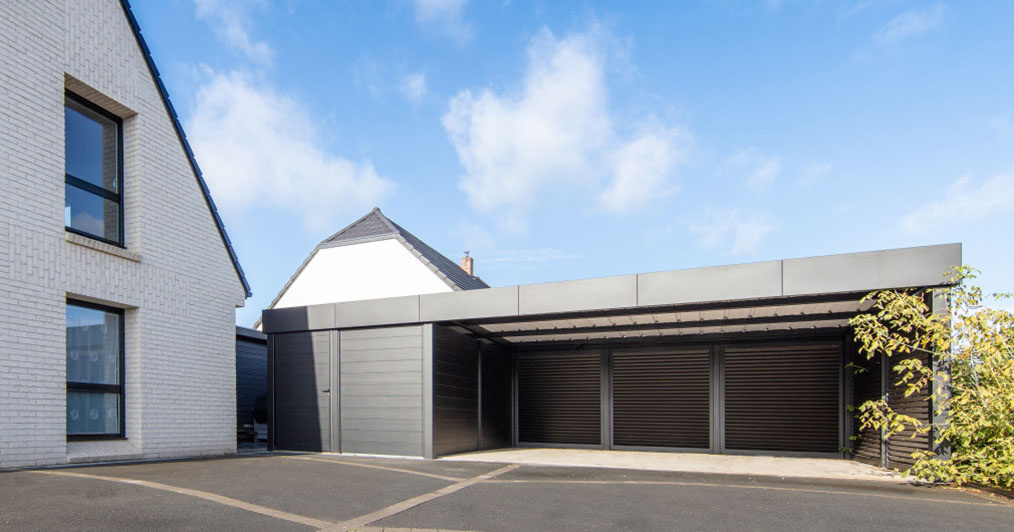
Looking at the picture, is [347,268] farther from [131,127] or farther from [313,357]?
[131,127]

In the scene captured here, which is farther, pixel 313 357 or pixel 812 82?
pixel 313 357

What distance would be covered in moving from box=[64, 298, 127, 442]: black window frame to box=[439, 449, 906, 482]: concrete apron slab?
16.0ft

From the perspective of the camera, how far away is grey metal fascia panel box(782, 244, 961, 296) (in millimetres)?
7852

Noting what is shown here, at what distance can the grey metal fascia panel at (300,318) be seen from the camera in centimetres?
1141

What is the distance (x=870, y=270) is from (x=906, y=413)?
2.18m

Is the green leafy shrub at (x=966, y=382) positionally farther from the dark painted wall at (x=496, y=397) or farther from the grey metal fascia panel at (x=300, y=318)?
the grey metal fascia panel at (x=300, y=318)

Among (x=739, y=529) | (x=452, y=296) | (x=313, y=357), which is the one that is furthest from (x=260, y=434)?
(x=739, y=529)

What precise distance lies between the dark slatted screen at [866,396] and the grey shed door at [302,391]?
9.19 metres

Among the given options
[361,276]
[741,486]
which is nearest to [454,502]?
[741,486]

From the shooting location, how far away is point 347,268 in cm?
1942

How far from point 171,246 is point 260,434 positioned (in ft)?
18.8

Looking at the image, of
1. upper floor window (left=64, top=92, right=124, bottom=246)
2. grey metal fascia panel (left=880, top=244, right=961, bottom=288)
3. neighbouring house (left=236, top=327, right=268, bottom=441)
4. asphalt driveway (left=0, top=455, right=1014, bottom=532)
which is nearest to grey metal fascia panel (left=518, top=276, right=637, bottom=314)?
asphalt driveway (left=0, top=455, right=1014, bottom=532)

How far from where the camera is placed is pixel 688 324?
37.0 ft

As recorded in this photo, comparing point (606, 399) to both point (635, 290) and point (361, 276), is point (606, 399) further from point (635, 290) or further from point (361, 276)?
point (361, 276)
